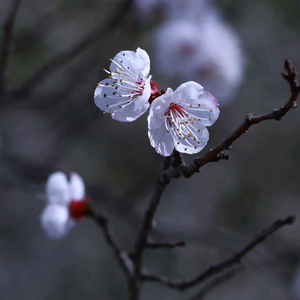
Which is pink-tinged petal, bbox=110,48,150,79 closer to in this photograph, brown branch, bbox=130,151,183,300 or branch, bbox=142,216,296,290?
brown branch, bbox=130,151,183,300

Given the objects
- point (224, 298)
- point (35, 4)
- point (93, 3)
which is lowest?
point (224, 298)

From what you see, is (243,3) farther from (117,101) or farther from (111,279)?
(111,279)

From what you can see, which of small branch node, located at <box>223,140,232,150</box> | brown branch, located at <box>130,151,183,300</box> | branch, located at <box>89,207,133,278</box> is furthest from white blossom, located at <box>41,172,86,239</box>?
small branch node, located at <box>223,140,232,150</box>

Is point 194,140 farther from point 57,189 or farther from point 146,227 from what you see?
point 57,189

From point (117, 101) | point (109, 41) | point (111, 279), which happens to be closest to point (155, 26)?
point (109, 41)

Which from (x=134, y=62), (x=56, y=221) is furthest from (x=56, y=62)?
(x=134, y=62)

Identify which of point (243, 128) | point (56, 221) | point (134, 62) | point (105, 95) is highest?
point (243, 128)
